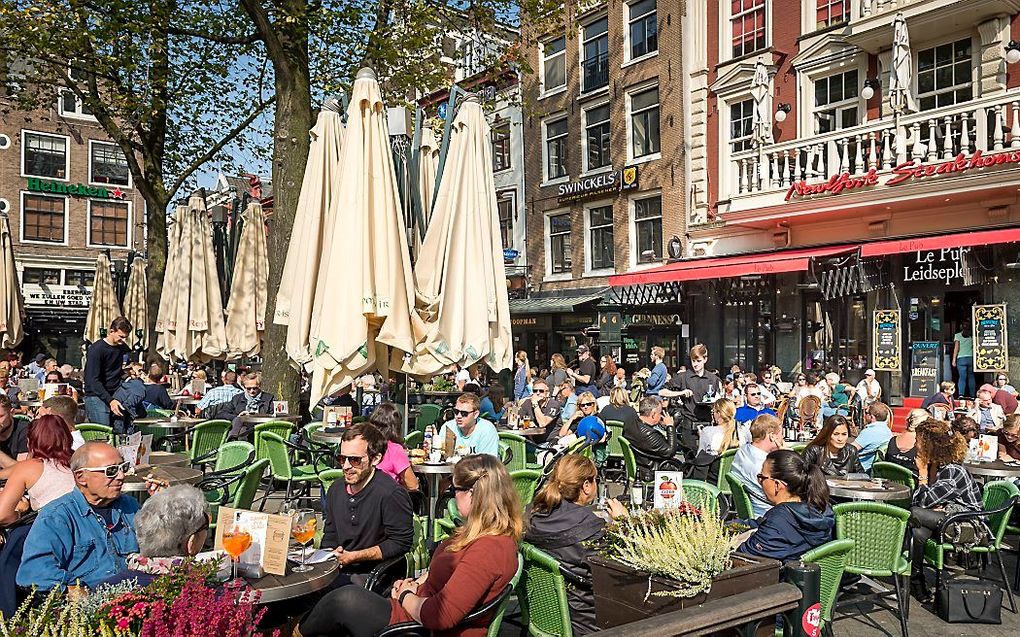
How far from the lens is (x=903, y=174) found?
14258 mm

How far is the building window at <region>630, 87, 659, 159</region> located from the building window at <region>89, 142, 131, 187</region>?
27.2 metres

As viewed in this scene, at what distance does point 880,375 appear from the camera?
605 inches

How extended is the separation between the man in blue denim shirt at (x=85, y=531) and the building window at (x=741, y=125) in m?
17.0

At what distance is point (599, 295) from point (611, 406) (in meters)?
11.5

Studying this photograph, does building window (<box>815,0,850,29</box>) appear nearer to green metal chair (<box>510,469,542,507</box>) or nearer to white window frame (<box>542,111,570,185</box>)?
white window frame (<box>542,111,570,185</box>)

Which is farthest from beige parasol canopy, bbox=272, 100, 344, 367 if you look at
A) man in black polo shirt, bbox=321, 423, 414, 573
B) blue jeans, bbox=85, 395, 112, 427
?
blue jeans, bbox=85, 395, 112, 427

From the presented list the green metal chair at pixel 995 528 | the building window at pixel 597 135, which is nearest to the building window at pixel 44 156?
the building window at pixel 597 135

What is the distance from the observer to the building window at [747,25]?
18.4m

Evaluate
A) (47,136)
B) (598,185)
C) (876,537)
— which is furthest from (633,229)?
(47,136)

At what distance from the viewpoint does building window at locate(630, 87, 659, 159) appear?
20.9 m

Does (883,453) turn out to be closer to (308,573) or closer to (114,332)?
(308,573)

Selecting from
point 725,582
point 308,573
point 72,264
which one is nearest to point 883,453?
point 725,582

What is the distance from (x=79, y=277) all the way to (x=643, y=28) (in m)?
29.1

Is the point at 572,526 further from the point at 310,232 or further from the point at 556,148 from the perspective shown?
the point at 556,148
